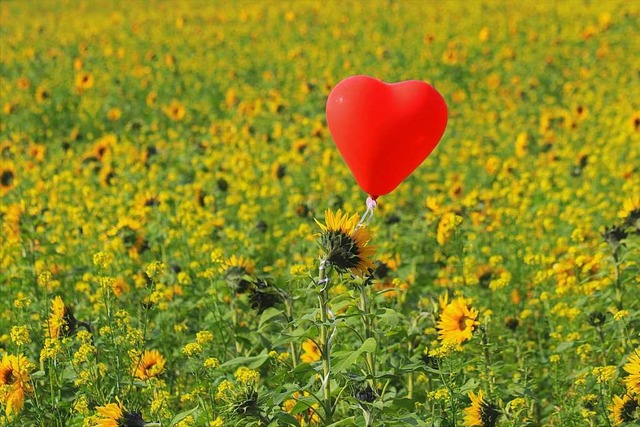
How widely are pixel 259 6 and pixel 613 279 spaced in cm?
1410

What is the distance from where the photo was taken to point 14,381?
3.01 meters

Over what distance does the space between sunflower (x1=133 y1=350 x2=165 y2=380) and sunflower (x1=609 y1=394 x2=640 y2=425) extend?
1.51 meters

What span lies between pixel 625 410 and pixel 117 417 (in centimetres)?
157

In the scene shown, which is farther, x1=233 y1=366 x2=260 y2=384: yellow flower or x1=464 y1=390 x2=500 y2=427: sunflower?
x1=464 y1=390 x2=500 y2=427: sunflower

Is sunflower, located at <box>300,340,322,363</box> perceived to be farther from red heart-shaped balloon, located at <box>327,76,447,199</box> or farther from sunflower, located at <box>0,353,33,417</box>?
sunflower, located at <box>0,353,33,417</box>

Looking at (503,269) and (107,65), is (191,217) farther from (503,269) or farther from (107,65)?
(107,65)

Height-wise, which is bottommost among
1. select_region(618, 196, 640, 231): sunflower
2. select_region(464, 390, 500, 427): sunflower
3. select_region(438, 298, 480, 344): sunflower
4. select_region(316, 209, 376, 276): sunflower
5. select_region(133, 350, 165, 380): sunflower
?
select_region(133, 350, 165, 380): sunflower

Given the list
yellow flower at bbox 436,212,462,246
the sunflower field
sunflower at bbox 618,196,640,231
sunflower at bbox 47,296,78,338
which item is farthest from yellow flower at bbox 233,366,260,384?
sunflower at bbox 618,196,640,231

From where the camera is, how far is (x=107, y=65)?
478 inches

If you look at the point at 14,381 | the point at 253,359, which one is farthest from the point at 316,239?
the point at 14,381

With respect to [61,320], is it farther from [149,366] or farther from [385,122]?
[385,122]

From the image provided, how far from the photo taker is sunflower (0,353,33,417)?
2903 mm

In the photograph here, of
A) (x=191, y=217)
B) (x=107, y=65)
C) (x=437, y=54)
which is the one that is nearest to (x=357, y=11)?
(x=437, y=54)

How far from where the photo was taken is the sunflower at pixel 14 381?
9.52 ft
